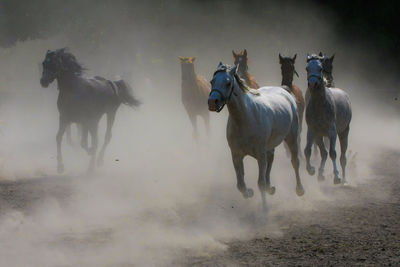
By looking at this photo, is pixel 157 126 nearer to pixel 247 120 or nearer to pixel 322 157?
pixel 322 157

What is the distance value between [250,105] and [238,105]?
0.24m

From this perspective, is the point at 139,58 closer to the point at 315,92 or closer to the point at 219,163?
the point at 219,163

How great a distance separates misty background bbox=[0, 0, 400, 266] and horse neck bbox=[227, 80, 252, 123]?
128 centimetres

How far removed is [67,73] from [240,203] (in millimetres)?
5319

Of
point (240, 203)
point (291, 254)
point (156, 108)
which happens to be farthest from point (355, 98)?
point (291, 254)

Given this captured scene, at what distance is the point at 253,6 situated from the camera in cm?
3478

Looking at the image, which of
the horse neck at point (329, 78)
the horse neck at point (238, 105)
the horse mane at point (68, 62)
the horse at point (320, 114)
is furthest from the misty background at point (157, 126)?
the horse mane at point (68, 62)

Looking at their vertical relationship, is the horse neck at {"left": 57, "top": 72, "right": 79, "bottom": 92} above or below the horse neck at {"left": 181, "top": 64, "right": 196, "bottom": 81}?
below

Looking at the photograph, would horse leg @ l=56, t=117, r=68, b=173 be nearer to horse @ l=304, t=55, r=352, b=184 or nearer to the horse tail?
the horse tail

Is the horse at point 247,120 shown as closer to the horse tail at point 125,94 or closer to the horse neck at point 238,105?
the horse neck at point 238,105

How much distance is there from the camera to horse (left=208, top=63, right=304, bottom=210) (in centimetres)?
701

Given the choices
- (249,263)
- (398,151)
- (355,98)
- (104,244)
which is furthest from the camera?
(355,98)

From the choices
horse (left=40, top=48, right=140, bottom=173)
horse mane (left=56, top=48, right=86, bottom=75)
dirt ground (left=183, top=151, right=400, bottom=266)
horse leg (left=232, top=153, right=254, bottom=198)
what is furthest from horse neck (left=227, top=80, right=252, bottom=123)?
horse mane (left=56, top=48, right=86, bottom=75)

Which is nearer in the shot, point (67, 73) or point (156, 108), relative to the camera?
point (67, 73)
